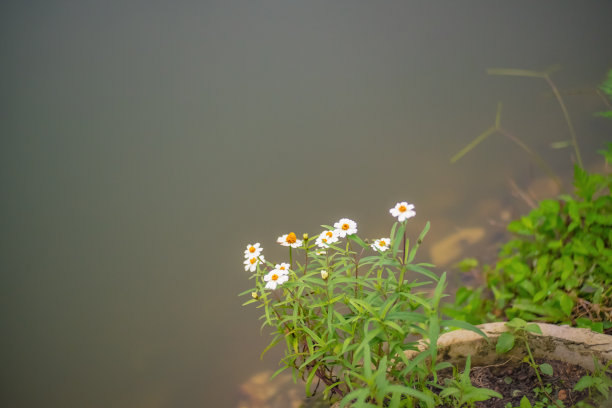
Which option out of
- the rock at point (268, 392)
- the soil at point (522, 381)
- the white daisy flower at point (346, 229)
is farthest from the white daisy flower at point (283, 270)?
the rock at point (268, 392)

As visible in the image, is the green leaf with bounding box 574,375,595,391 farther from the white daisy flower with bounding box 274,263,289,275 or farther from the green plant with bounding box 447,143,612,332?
the white daisy flower with bounding box 274,263,289,275

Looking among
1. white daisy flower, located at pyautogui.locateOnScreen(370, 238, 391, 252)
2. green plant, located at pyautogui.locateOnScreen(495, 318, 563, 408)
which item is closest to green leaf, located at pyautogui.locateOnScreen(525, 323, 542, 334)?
green plant, located at pyautogui.locateOnScreen(495, 318, 563, 408)

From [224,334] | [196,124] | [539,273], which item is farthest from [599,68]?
[224,334]

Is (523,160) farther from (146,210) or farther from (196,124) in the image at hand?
(146,210)

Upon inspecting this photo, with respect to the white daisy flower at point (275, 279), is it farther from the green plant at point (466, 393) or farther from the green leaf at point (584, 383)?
the green leaf at point (584, 383)

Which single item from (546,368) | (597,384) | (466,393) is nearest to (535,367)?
(546,368)

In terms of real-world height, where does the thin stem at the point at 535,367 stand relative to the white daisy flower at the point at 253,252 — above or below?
below
